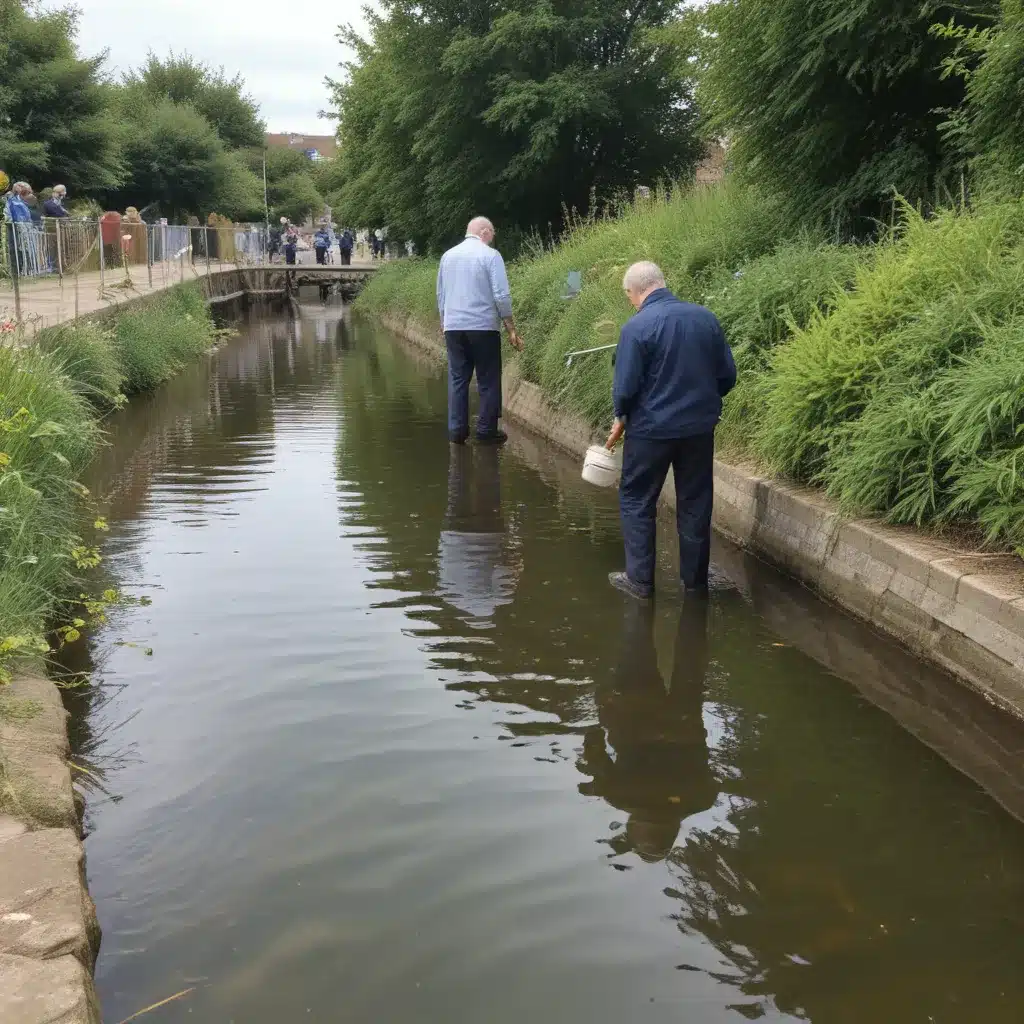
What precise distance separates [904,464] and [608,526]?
262 cm

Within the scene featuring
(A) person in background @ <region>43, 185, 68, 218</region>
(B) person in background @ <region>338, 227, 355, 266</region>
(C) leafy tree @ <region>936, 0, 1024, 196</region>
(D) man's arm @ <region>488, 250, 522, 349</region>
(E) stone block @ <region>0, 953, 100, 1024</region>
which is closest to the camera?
(E) stone block @ <region>0, 953, 100, 1024</region>

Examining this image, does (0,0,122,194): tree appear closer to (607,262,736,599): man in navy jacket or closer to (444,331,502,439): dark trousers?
(444,331,502,439): dark trousers

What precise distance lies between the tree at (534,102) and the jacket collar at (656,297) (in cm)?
1553

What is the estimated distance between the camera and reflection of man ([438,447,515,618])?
6.57 meters

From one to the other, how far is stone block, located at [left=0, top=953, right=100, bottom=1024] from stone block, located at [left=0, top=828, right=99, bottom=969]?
0.22ft

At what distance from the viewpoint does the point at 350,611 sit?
6.23m

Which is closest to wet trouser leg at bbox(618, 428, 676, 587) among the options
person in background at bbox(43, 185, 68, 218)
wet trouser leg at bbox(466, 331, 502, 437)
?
wet trouser leg at bbox(466, 331, 502, 437)

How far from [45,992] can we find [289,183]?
79384mm

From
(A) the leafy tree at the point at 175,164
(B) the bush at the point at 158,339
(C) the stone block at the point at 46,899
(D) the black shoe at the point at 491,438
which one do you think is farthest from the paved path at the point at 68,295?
(A) the leafy tree at the point at 175,164

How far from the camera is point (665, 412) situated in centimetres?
625

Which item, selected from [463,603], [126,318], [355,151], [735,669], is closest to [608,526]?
[463,603]

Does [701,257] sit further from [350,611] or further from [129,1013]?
[129,1013]

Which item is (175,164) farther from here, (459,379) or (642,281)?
(642,281)

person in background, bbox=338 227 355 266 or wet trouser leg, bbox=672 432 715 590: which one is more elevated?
person in background, bbox=338 227 355 266
